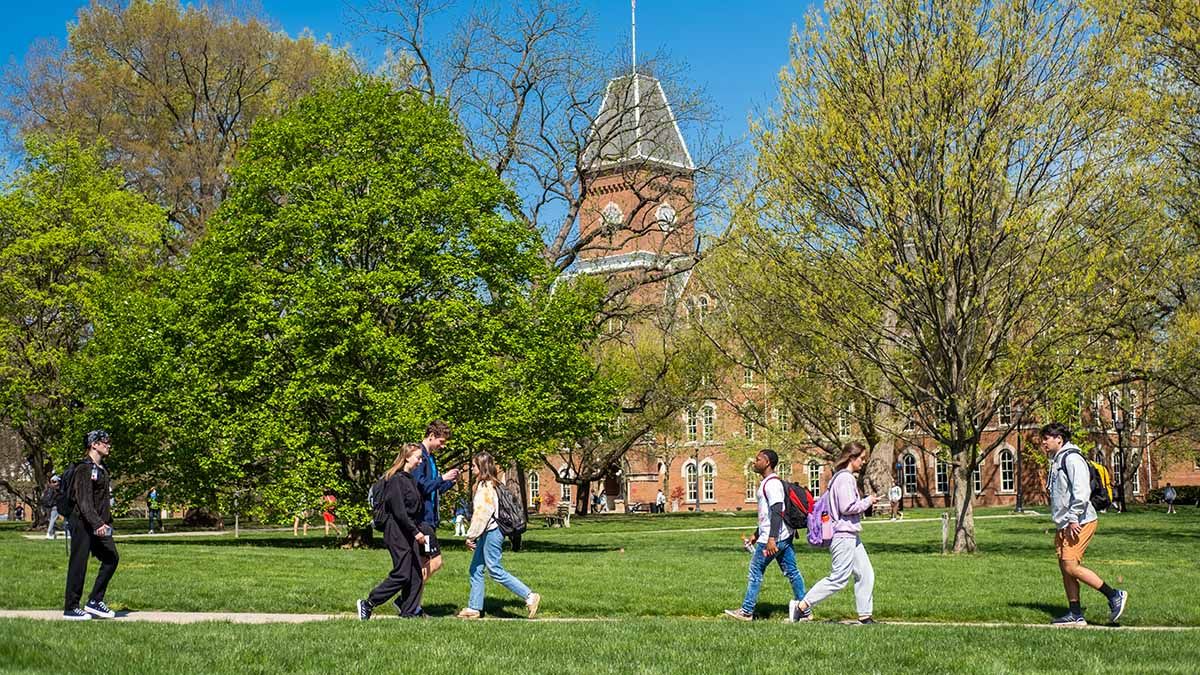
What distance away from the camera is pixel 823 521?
39.1 ft

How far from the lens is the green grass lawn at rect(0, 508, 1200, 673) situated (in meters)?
8.85

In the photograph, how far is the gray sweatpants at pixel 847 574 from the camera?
11.7 meters

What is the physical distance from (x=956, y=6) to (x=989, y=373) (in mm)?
6675

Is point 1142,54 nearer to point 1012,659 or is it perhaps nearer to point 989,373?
point 989,373

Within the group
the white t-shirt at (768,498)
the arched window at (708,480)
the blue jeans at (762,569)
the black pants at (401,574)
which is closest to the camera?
the black pants at (401,574)

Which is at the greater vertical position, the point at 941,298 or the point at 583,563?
the point at 941,298

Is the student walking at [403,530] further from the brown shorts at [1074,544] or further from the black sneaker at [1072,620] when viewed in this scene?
the black sneaker at [1072,620]

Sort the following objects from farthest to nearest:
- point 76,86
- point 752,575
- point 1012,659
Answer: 1. point 76,86
2. point 752,575
3. point 1012,659

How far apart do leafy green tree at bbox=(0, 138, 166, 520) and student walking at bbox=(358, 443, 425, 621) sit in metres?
27.1

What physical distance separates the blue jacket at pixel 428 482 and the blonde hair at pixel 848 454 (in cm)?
376

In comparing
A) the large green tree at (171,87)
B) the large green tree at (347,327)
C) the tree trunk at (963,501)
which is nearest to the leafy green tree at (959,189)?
the tree trunk at (963,501)

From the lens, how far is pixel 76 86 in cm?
4122

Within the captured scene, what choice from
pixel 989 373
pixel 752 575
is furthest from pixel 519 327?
pixel 752 575

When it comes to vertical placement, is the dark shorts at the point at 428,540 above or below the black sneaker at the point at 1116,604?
above
